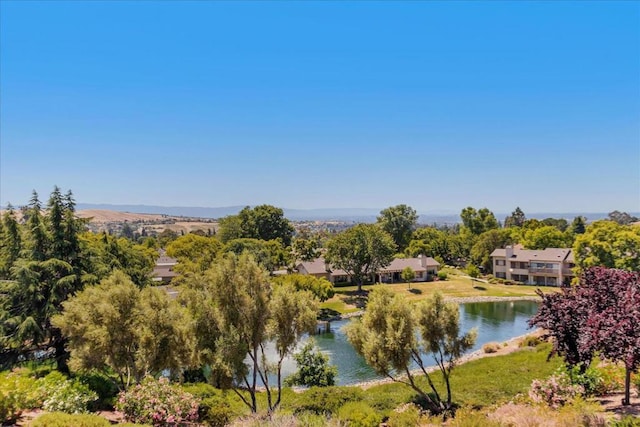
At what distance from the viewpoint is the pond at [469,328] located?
25.9 m

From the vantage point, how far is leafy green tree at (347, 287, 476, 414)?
45.2 ft

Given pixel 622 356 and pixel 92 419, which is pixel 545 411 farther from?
pixel 92 419

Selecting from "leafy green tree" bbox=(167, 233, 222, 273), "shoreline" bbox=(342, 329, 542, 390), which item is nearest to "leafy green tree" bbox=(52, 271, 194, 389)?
"shoreline" bbox=(342, 329, 542, 390)

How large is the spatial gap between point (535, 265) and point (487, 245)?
9836mm

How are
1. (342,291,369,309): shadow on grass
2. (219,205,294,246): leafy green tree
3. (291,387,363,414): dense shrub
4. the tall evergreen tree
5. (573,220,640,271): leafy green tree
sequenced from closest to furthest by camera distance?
(291,387,363,414): dense shrub → the tall evergreen tree → (573,220,640,271): leafy green tree → (342,291,369,309): shadow on grass → (219,205,294,246): leafy green tree

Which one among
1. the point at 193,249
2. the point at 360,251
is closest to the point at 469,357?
the point at 360,251

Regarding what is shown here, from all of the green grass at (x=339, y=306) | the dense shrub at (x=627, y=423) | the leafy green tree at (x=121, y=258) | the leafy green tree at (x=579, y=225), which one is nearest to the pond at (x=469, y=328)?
the green grass at (x=339, y=306)

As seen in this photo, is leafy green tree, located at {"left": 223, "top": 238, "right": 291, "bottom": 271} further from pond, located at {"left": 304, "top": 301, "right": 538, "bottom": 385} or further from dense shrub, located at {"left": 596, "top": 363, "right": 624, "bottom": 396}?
dense shrub, located at {"left": 596, "top": 363, "right": 624, "bottom": 396}

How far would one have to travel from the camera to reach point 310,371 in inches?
842

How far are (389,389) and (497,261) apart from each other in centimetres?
5157

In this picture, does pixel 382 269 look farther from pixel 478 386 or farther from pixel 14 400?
pixel 14 400

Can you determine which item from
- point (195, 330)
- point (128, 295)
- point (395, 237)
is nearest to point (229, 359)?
point (195, 330)

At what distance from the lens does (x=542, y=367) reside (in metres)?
20.9

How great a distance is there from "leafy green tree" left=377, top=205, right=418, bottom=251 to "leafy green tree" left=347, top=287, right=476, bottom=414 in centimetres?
6586
